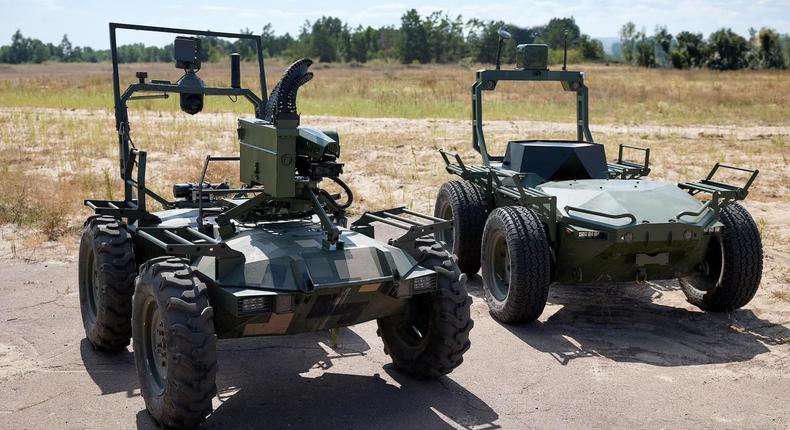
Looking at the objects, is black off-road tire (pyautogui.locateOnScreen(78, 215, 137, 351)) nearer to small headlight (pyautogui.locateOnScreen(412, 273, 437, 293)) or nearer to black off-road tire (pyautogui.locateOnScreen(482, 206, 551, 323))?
small headlight (pyautogui.locateOnScreen(412, 273, 437, 293))

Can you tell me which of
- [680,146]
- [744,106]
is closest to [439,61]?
[744,106]

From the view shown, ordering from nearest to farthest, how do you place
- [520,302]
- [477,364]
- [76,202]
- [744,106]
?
1. [477,364]
2. [520,302]
3. [76,202]
4. [744,106]

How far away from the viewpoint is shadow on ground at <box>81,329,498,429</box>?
559 cm

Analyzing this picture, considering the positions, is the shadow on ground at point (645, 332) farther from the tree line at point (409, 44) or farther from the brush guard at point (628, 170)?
the tree line at point (409, 44)

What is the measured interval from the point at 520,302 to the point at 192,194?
8.95ft

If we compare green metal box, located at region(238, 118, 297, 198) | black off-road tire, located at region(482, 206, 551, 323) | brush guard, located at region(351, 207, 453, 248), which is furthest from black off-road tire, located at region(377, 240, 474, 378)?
black off-road tire, located at region(482, 206, 551, 323)

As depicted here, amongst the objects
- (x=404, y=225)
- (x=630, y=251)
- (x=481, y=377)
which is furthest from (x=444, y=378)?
(x=630, y=251)

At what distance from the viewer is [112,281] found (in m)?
6.30

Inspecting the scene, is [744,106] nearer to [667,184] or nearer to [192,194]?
[667,184]

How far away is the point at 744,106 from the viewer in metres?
26.7

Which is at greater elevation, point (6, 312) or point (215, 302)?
point (215, 302)

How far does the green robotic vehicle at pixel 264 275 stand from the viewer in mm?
5137

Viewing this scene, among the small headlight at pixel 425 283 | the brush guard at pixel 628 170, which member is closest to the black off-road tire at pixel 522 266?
the small headlight at pixel 425 283

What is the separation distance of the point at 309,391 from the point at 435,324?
37.7 inches
